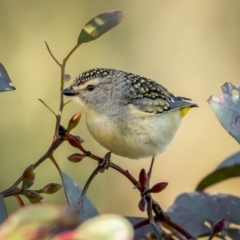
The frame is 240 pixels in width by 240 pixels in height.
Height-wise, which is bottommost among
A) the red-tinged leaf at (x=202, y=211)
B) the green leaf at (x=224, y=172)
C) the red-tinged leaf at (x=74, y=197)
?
the red-tinged leaf at (x=202, y=211)

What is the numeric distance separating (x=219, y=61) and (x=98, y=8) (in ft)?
4.22

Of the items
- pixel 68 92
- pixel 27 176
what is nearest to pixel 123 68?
pixel 68 92

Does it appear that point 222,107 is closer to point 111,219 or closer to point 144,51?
point 111,219

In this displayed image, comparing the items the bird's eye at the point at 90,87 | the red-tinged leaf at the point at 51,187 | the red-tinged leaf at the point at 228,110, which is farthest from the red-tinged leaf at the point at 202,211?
the bird's eye at the point at 90,87

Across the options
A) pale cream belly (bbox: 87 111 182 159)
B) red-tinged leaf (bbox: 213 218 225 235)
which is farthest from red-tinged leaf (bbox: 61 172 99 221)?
pale cream belly (bbox: 87 111 182 159)

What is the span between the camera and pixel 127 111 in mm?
2260

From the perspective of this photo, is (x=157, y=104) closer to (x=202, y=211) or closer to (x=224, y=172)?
(x=224, y=172)

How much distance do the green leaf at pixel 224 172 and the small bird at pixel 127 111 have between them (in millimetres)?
390

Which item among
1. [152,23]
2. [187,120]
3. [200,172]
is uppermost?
[152,23]

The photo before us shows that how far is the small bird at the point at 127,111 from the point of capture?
2.15 m

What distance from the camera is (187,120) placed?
18.5 feet

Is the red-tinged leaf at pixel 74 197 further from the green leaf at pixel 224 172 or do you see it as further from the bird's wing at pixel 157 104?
the bird's wing at pixel 157 104

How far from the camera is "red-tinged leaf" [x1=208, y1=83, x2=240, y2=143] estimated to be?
4.64 feet

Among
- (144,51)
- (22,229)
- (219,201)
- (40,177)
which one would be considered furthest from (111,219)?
(144,51)
